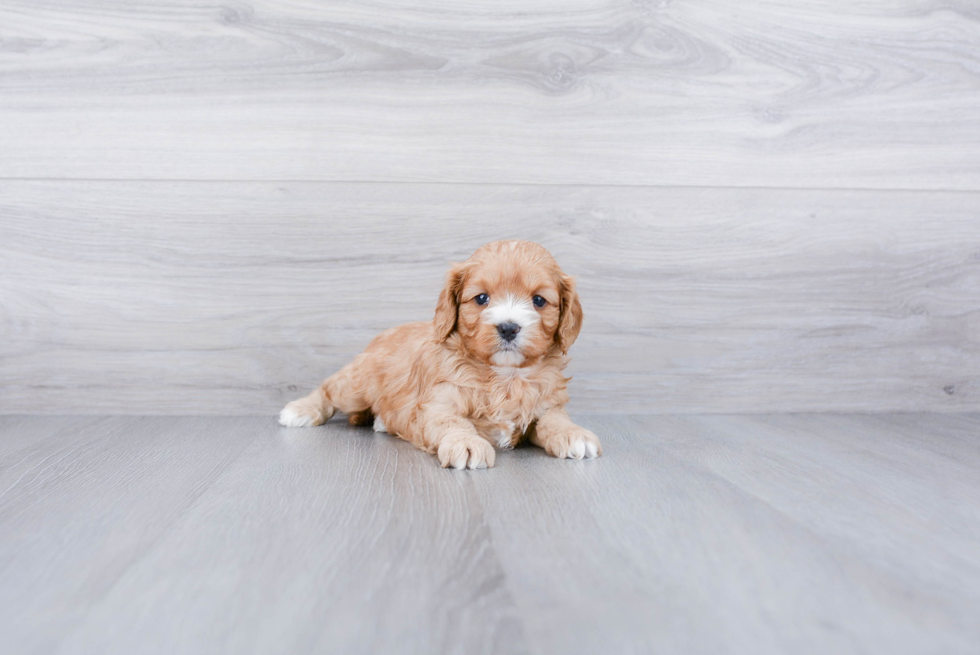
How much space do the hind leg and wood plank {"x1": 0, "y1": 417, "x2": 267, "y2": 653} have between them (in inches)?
4.2

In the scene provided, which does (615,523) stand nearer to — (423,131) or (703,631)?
(703,631)

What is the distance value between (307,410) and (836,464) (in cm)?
142

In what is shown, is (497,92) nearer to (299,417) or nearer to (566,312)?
(566,312)

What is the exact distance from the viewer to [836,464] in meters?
1.54

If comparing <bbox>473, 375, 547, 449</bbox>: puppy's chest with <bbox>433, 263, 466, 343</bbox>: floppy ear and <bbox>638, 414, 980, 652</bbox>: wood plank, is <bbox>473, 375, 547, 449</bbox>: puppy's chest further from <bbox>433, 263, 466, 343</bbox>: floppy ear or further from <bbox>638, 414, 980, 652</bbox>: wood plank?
<bbox>638, 414, 980, 652</bbox>: wood plank

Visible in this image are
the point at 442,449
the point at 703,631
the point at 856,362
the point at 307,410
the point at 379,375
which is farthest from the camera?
the point at 856,362

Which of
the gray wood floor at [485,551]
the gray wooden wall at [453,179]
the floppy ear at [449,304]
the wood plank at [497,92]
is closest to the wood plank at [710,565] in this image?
the gray wood floor at [485,551]

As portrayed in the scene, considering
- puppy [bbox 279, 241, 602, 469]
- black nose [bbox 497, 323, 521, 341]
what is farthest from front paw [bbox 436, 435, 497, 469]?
black nose [bbox 497, 323, 521, 341]

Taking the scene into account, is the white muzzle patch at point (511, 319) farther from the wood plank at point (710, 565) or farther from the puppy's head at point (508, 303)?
the wood plank at point (710, 565)

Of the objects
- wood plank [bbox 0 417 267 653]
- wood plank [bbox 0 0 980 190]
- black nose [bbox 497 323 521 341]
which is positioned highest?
wood plank [bbox 0 0 980 190]

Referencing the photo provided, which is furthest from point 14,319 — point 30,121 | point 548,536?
point 548,536

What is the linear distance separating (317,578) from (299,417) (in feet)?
3.83

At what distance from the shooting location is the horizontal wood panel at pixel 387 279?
212 centimetres

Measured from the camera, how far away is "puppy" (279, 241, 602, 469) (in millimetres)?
1520
